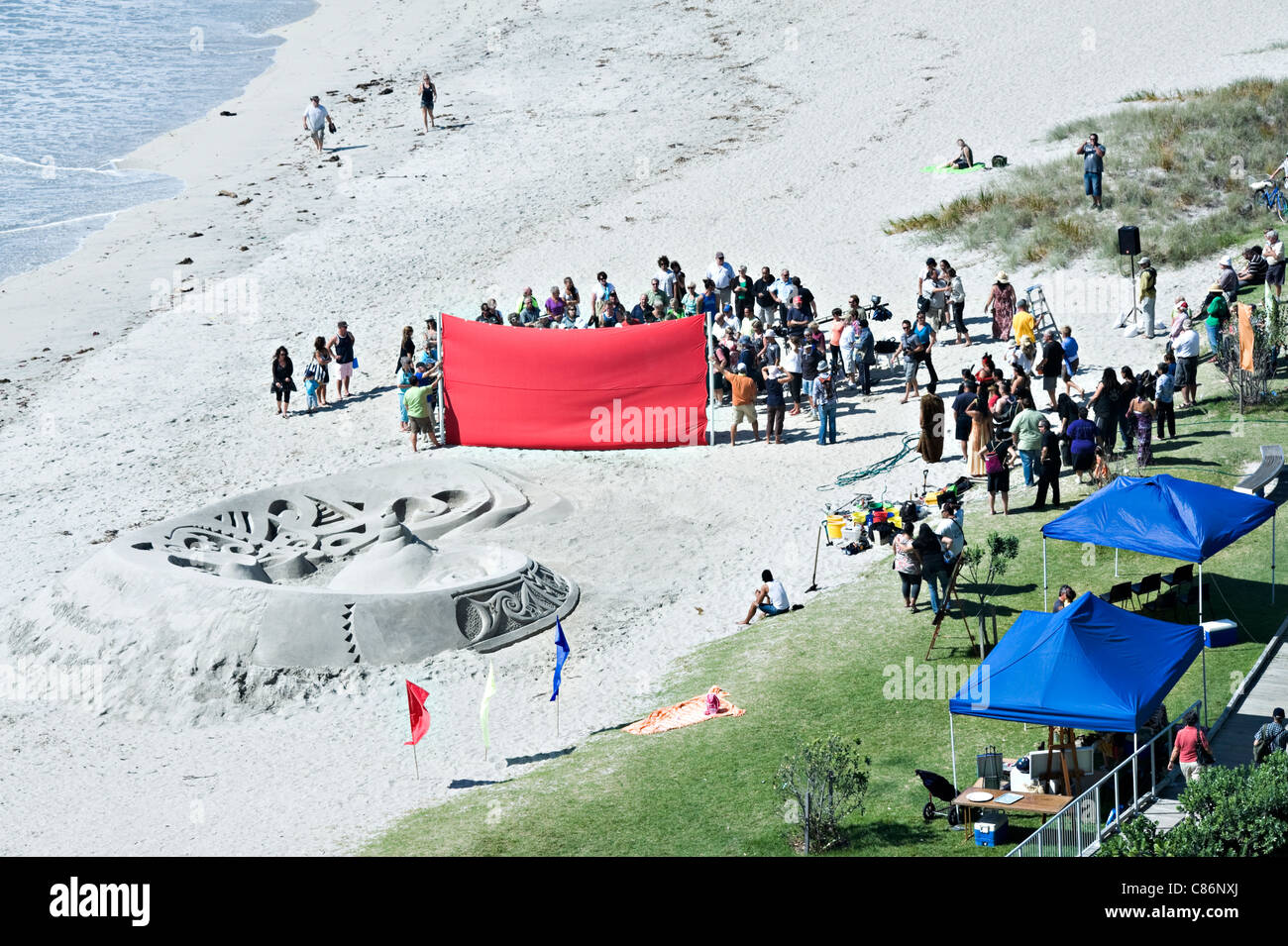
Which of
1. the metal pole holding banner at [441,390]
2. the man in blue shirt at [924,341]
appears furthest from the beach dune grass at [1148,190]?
the metal pole holding banner at [441,390]

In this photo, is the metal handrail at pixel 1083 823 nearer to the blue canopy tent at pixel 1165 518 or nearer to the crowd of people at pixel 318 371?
the blue canopy tent at pixel 1165 518

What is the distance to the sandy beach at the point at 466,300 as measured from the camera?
855 inches

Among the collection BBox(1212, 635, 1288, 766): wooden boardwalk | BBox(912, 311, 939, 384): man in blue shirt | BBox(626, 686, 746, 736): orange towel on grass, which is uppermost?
BBox(912, 311, 939, 384): man in blue shirt

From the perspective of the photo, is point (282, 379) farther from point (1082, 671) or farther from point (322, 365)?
point (1082, 671)

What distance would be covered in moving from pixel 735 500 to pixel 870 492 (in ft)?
7.95

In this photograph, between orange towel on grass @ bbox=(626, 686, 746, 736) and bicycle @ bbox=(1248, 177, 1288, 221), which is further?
bicycle @ bbox=(1248, 177, 1288, 221)

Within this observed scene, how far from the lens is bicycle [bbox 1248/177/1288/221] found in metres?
38.3

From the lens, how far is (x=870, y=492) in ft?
91.7

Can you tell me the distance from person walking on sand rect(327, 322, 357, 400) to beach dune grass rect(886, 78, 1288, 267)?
15.1 m

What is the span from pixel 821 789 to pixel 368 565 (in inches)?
437

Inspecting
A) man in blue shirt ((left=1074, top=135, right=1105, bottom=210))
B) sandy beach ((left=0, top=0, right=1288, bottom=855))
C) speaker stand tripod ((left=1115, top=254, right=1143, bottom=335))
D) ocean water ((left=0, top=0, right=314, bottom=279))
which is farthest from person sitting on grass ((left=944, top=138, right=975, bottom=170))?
ocean water ((left=0, top=0, right=314, bottom=279))

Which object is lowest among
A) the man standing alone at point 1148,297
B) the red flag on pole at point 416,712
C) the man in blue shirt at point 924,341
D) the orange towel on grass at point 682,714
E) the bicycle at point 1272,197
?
the orange towel on grass at point 682,714

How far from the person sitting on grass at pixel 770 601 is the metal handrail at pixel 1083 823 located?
28.0 ft

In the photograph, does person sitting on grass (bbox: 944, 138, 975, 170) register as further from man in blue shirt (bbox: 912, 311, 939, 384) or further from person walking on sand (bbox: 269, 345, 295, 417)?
person walking on sand (bbox: 269, 345, 295, 417)
